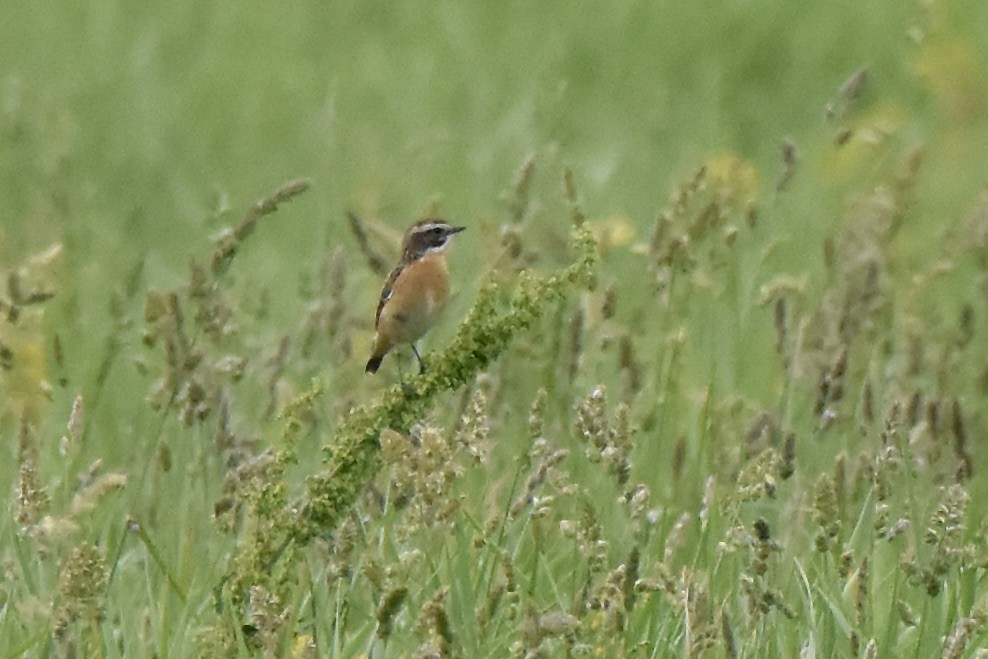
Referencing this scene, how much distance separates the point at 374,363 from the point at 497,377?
1.45 ft

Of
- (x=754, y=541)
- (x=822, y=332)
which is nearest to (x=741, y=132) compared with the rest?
(x=822, y=332)

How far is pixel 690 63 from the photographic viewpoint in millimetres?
10859

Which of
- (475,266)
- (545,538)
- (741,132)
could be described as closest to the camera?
(545,538)

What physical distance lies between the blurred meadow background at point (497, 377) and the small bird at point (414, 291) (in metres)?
0.09

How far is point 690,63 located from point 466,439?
7.80 metres

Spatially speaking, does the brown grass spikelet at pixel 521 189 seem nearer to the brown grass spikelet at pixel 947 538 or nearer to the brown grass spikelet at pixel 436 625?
A: the brown grass spikelet at pixel 947 538

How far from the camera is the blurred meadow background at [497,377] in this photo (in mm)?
3412

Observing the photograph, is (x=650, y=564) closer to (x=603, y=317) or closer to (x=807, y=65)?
(x=603, y=317)

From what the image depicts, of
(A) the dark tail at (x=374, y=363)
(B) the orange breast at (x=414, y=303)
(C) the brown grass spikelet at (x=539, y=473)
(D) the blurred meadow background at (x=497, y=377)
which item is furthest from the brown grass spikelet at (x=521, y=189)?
(C) the brown grass spikelet at (x=539, y=473)

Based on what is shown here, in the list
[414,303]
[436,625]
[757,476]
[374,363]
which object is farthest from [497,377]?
[436,625]

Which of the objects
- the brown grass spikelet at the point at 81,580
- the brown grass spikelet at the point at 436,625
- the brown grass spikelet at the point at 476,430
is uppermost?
the brown grass spikelet at the point at 476,430

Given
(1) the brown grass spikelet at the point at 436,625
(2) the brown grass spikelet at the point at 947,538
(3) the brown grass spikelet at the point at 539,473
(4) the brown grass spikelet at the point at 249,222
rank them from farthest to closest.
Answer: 1. (4) the brown grass spikelet at the point at 249,222
2. (3) the brown grass spikelet at the point at 539,473
3. (2) the brown grass spikelet at the point at 947,538
4. (1) the brown grass spikelet at the point at 436,625

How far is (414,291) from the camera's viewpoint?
507 cm

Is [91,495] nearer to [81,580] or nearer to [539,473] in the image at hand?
[81,580]
